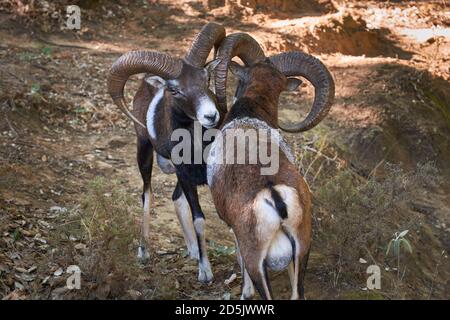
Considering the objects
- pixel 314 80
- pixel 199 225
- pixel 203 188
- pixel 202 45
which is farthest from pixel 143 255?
pixel 314 80

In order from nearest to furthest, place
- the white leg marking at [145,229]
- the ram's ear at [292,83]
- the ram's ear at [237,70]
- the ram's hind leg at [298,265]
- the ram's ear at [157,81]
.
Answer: the ram's hind leg at [298,265] → the ram's ear at [157,81] → the ram's ear at [237,70] → the ram's ear at [292,83] → the white leg marking at [145,229]

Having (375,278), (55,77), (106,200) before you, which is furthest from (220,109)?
(55,77)

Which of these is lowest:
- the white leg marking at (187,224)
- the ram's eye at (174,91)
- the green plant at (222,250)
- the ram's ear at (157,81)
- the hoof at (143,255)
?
the hoof at (143,255)

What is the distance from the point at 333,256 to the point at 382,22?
1186 centimetres

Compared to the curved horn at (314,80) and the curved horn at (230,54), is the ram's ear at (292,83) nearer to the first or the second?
the curved horn at (314,80)

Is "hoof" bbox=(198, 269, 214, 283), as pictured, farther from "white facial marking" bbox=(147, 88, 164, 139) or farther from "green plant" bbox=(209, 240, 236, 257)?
"white facial marking" bbox=(147, 88, 164, 139)

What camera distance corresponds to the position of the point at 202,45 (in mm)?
7199

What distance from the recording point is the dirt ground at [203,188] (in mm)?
7246

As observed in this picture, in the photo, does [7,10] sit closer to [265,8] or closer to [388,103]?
[265,8]

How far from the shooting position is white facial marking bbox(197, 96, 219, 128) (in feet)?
22.4

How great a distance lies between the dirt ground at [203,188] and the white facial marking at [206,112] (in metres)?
1.69

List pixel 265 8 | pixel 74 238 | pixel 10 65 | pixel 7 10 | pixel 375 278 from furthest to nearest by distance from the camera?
pixel 265 8 → pixel 7 10 → pixel 10 65 → pixel 74 238 → pixel 375 278

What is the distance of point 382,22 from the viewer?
1791 centimetres

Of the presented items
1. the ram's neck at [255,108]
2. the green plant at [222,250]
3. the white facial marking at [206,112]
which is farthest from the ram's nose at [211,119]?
the green plant at [222,250]
